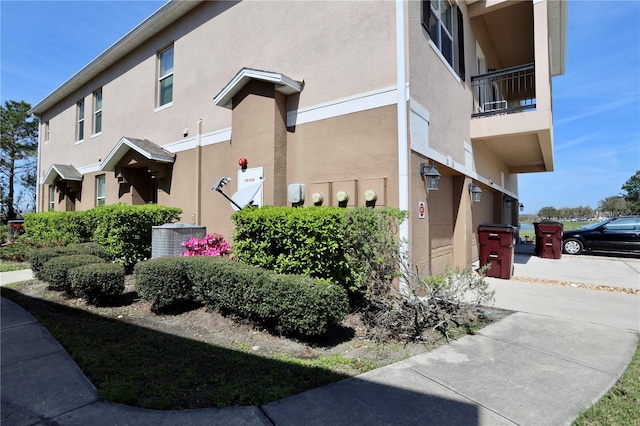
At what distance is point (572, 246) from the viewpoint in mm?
13359

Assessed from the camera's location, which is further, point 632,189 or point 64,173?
point 632,189

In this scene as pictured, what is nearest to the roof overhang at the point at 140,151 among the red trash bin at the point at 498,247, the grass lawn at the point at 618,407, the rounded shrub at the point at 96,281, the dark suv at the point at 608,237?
the rounded shrub at the point at 96,281

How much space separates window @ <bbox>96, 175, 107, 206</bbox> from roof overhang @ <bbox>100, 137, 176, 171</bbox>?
2.68m

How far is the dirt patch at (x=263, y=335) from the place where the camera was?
12.4ft

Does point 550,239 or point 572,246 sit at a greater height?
point 550,239

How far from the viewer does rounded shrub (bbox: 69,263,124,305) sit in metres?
5.18

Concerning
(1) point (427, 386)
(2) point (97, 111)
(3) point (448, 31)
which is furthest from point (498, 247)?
(2) point (97, 111)

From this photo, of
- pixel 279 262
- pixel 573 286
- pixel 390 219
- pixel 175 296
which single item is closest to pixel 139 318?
pixel 175 296

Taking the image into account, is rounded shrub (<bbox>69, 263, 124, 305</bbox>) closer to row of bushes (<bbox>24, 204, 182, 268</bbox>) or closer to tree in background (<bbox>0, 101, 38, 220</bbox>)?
row of bushes (<bbox>24, 204, 182, 268</bbox>)

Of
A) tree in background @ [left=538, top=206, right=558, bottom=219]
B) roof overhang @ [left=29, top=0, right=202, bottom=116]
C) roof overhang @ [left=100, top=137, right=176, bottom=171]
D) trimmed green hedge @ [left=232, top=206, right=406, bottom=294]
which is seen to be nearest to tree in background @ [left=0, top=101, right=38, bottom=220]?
roof overhang @ [left=29, top=0, right=202, bottom=116]

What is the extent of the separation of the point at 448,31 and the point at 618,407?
8652 mm

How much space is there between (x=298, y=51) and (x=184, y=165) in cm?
503

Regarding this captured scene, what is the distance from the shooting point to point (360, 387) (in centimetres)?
289

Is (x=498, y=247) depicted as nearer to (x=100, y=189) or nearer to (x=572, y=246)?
(x=572, y=246)
